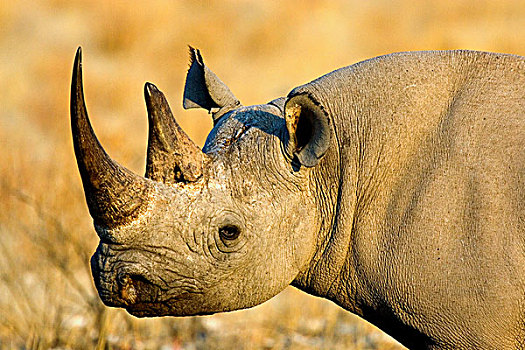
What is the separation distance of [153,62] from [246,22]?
3213 millimetres

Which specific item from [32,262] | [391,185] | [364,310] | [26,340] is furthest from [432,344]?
[32,262]

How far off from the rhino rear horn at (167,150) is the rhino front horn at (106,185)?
0.47 ft

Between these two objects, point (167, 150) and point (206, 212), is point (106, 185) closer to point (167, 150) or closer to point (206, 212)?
point (167, 150)

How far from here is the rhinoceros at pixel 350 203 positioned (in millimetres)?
3707

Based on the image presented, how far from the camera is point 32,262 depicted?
961 centimetres

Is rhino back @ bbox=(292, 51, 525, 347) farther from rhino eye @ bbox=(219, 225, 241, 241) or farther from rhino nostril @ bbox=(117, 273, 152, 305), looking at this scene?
rhino nostril @ bbox=(117, 273, 152, 305)

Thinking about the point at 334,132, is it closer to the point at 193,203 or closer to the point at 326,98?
the point at 326,98

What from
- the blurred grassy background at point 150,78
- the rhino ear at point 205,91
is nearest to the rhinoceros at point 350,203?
the rhino ear at point 205,91

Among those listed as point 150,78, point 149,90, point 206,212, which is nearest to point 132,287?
point 206,212

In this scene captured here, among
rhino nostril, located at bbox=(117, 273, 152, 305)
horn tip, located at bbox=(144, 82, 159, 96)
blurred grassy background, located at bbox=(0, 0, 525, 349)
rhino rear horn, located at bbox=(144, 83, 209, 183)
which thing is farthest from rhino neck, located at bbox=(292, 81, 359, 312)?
blurred grassy background, located at bbox=(0, 0, 525, 349)

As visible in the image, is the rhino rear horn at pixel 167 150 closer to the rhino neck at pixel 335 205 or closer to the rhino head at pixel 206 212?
the rhino head at pixel 206 212

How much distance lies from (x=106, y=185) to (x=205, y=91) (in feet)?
3.91

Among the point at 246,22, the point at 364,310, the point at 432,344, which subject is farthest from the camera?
the point at 246,22

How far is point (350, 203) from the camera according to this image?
4.14 m
